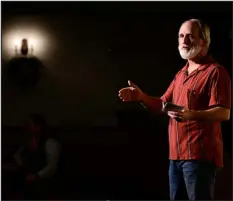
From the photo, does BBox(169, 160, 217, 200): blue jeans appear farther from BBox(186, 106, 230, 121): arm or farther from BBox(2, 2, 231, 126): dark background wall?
BBox(2, 2, 231, 126): dark background wall

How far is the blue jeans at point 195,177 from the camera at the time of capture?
1890 mm

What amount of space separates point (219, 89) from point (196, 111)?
0.44ft

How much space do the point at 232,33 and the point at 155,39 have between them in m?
0.36

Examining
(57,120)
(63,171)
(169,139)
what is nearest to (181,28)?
(169,139)

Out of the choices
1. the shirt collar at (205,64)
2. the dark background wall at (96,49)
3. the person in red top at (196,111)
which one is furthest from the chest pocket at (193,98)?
the dark background wall at (96,49)

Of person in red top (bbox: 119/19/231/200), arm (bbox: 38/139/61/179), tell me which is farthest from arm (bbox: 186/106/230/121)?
arm (bbox: 38/139/61/179)

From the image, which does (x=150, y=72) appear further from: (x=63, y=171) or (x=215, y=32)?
(x=63, y=171)

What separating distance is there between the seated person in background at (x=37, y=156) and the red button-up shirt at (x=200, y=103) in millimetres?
565

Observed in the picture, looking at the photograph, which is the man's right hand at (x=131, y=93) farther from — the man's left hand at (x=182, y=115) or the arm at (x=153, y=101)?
the man's left hand at (x=182, y=115)

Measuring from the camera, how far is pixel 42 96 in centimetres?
209

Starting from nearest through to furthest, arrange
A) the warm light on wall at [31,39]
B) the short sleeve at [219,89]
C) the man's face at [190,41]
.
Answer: the short sleeve at [219,89], the man's face at [190,41], the warm light on wall at [31,39]

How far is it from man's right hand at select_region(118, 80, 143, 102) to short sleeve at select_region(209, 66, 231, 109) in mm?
336

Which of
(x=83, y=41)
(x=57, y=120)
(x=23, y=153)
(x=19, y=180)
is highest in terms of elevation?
(x=83, y=41)

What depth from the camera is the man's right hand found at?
6.68 feet
